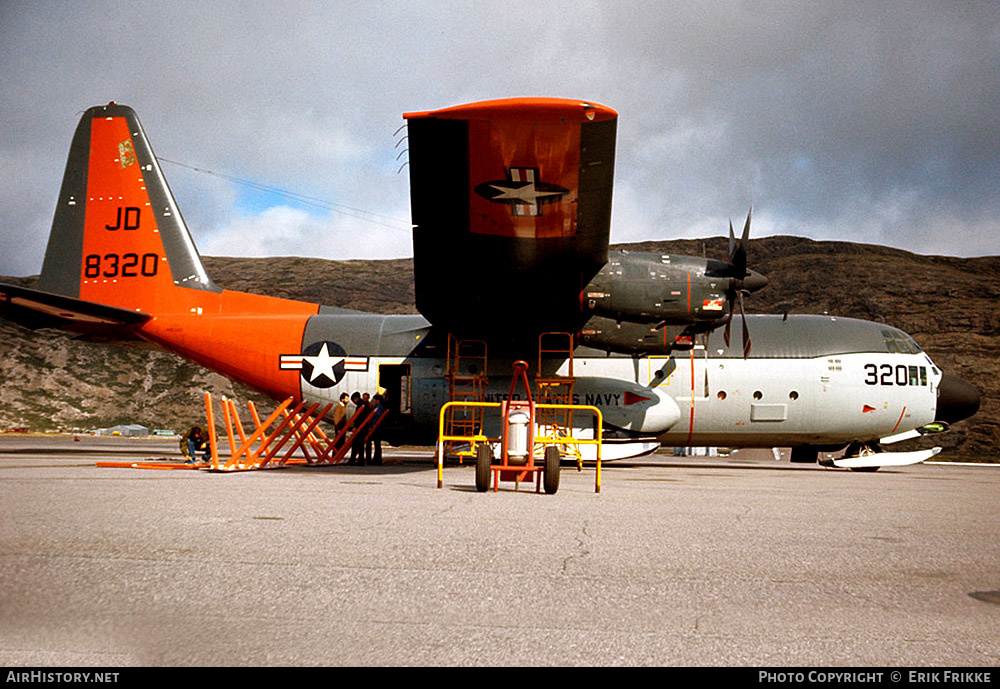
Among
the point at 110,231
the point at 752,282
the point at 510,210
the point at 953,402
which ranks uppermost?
the point at 110,231

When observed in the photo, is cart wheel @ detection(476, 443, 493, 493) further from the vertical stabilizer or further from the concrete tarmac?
the vertical stabilizer

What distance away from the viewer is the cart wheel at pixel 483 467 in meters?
9.48

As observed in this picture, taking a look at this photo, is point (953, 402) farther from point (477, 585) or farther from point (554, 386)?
point (477, 585)

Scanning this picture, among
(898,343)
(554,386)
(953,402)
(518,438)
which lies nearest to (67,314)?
(554,386)

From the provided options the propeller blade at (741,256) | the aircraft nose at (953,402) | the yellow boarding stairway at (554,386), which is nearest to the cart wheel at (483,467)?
the yellow boarding stairway at (554,386)

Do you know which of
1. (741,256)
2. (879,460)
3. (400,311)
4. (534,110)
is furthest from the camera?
(400,311)

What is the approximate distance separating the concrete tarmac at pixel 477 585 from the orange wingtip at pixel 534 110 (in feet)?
16.2

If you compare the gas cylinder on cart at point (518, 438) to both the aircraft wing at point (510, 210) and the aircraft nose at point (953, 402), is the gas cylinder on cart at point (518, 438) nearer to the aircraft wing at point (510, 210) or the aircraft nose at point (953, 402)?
the aircraft wing at point (510, 210)

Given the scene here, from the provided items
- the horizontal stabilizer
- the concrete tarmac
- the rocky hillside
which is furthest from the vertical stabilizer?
the rocky hillside

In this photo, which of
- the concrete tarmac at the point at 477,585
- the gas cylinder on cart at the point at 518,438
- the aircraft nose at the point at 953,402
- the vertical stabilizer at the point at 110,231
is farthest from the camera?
the vertical stabilizer at the point at 110,231

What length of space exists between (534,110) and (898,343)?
42.9 ft

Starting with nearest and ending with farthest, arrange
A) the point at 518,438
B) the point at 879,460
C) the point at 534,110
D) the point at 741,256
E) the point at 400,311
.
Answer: the point at 534,110, the point at 518,438, the point at 741,256, the point at 879,460, the point at 400,311

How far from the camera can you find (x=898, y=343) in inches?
699
